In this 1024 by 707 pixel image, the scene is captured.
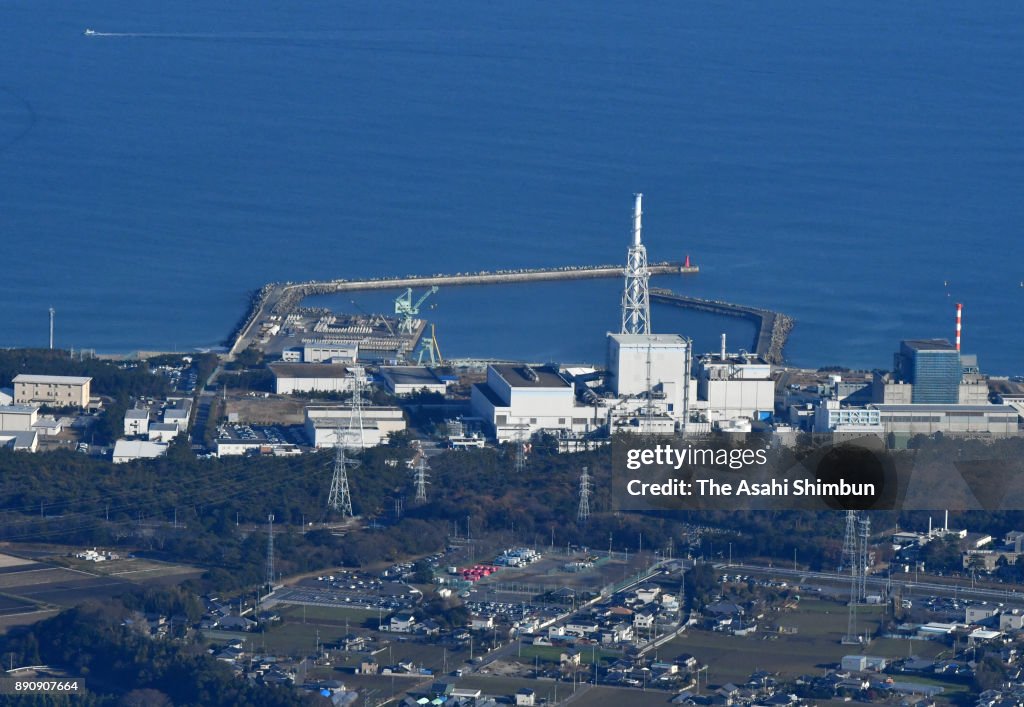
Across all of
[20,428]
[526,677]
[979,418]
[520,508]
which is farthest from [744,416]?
[526,677]

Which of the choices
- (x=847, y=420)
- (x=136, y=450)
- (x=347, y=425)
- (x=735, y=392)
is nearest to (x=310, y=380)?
(x=347, y=425)

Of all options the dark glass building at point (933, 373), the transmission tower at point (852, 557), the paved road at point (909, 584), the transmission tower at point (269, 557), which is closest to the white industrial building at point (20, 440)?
the transmission tower at point (269, 557)

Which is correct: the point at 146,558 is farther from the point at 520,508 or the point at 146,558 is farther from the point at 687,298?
the point at 687,298

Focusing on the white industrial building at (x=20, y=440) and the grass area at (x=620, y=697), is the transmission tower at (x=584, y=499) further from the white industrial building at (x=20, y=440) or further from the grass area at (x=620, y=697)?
the white industrial building at (x=20, y=440)

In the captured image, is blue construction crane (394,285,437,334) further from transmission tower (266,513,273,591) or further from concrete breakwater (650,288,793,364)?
transmission tower (266,513,273,591)

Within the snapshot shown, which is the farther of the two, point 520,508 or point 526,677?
point 520,508

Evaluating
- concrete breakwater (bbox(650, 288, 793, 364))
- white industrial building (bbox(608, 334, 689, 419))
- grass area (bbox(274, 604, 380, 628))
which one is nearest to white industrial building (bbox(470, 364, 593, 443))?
white industrial building (bbox(608, 334, 689, 419))

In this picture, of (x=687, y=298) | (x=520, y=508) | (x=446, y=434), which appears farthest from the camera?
(x=687, y=298)

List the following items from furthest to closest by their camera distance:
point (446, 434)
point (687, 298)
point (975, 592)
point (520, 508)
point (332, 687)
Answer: point (687, 298) < point (446, 434) < point (520, 508) < point (975, 592) < point (332, 687)

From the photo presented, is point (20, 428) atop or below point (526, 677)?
atop
